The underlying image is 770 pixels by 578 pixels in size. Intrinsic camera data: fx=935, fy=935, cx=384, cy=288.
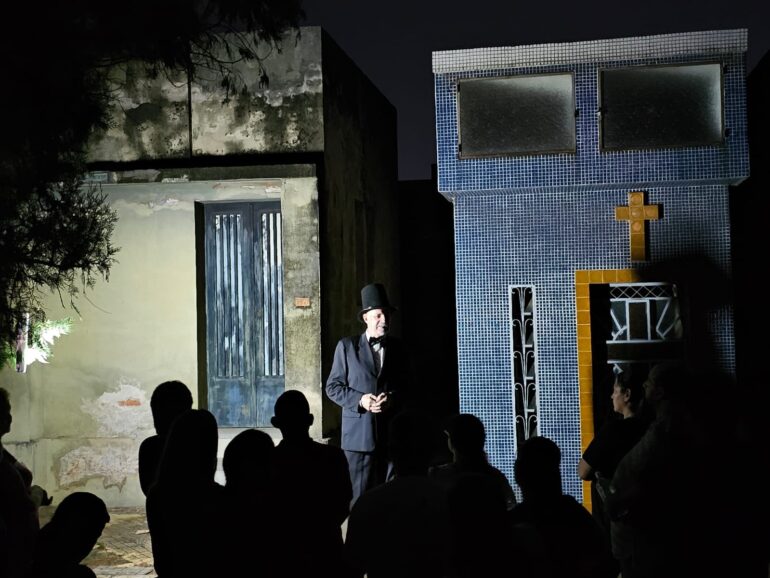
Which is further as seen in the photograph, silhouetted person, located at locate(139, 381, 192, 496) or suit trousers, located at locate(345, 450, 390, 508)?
suit trousers, located at locate(345, 450, 390, 508)

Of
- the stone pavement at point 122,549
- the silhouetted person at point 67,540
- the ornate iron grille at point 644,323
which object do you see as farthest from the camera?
the ornate iron grille at point 644,323

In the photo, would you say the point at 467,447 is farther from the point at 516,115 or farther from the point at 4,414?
the point at 516,115

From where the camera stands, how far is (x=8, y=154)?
725cm

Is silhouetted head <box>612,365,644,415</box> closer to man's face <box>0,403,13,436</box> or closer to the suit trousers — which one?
the suit trousers

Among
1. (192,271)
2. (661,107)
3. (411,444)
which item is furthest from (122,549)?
(661,107)

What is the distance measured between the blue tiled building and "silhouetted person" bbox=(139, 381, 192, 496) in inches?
146

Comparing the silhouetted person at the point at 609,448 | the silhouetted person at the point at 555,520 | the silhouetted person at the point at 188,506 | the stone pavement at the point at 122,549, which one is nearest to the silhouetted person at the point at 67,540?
the silhouetted person at the point at 188,506

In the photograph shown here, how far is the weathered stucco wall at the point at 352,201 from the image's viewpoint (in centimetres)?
950

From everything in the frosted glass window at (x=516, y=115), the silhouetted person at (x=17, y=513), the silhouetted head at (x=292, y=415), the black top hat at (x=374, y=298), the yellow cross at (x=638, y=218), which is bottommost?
the silhouetted person at (x=17, y=513)

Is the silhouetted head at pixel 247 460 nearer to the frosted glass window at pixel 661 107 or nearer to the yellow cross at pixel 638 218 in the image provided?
the yellow cross at pixel 638 218

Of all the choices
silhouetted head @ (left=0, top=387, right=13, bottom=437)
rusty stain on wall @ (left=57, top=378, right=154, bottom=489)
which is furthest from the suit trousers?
rusty stain on wall @ (left=57, top=378, right=154, bottom=489)

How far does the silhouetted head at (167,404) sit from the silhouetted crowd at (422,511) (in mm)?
713

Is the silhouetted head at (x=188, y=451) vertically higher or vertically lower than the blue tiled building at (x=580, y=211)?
lower

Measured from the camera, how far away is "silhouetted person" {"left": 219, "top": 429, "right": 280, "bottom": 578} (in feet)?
12.2
